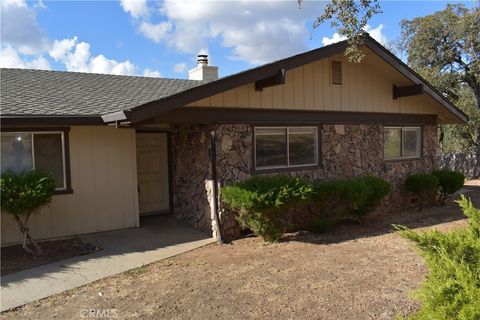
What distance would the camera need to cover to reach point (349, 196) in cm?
839

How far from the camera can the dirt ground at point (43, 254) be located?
6406mm

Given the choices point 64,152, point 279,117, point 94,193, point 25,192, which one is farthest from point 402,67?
point 25,192

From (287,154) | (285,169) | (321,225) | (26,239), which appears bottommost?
(321,225)

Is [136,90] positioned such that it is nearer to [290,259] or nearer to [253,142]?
[253,142]

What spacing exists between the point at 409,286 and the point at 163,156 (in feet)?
21.0

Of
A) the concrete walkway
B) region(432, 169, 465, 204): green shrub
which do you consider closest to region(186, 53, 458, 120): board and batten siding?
region(432, 169, 465, 204): green shrub

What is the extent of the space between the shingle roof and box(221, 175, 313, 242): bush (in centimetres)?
267

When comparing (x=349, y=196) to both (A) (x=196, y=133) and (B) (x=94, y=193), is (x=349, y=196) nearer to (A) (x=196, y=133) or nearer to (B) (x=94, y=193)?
(A) (x=196, y=133)

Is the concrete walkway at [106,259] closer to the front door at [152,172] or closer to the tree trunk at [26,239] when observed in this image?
the front door at [152,172]

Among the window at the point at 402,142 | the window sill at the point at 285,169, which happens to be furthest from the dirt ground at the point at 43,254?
the window at the point at 402,142

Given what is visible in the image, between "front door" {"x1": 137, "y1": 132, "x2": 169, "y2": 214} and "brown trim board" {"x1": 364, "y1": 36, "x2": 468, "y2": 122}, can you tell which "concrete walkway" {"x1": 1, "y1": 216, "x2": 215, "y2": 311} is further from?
"brown trim board" {"x1": 364, "y1": 36, "x2": 468, "y2": 122}

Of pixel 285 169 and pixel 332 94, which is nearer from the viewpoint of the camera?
pixel 285 169

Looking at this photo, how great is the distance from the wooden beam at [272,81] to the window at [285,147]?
903 millimetres

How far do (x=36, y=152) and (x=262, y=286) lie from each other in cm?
508
